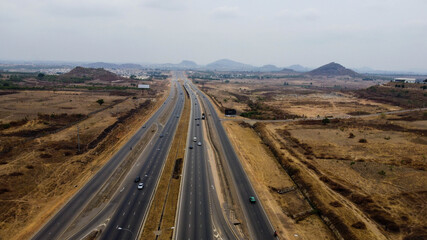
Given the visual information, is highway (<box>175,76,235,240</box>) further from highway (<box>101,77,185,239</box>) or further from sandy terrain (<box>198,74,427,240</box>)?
sandy terrain (<box>198,74,427,240</box>)

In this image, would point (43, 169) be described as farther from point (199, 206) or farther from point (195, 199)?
point (199, 206)

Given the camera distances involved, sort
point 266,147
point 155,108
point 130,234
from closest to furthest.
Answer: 1. point 130,234
2. point 266,147
3. point 155,108

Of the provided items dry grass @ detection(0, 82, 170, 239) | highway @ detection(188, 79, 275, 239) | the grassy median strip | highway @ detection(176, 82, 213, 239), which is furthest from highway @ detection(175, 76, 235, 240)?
dry grass @ detection(0, 82, 170, 239)

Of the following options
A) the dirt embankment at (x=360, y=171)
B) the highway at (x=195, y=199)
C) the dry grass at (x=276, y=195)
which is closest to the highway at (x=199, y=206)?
the highway at (x=195, y=199)

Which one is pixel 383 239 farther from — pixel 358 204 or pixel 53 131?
pixel 53 131

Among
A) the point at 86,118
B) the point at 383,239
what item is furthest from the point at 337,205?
the point at 86,118

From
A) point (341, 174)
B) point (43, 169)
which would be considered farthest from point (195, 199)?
point (43, 169)

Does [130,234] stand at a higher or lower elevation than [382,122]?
lower

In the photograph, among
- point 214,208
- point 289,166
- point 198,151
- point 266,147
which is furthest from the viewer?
point 266,147
